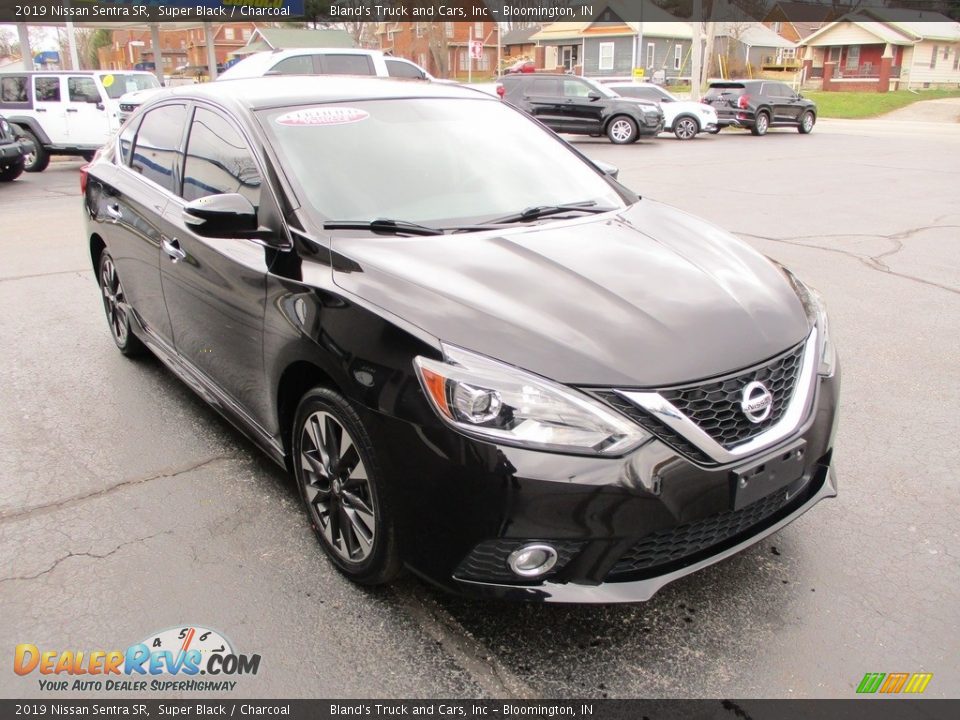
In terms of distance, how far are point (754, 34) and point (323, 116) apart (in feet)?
256

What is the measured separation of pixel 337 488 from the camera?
285 cm

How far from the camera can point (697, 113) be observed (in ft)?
77.4

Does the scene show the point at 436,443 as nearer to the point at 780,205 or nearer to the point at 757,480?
the point at 757,480

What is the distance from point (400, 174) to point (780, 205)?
9.21 m

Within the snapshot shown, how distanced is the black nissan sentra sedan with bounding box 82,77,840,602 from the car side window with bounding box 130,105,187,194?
5.3 inches

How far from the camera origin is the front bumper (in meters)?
2.25

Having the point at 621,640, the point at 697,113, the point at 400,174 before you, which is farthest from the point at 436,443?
the point at 697,113

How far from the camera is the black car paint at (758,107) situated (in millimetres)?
24953

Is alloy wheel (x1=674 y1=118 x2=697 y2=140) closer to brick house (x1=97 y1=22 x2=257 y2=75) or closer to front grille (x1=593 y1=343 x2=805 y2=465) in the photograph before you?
front grille (x1=593 y1=343 x2=805 y2=465)

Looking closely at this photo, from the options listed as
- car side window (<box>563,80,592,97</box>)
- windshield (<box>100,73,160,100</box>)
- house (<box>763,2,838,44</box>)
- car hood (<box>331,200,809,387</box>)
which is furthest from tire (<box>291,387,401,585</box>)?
house (<box>763,2,838,44</box>)

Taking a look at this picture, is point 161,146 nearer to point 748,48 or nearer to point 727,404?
point 727,404

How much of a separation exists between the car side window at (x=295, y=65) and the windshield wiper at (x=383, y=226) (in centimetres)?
1304

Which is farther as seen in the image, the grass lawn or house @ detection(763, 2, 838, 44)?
house @ detection(763, 2, 838, 44)

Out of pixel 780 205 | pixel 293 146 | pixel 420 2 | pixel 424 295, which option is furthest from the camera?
pixel 420 2
